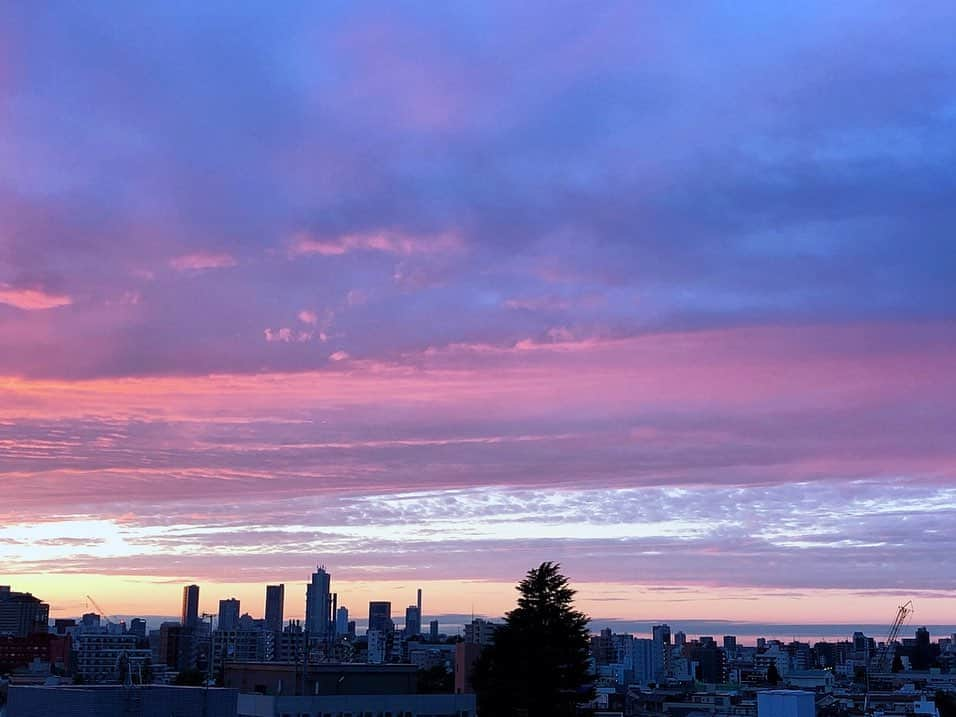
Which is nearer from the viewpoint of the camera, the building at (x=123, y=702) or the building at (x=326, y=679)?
the building at (x=123, y=702)

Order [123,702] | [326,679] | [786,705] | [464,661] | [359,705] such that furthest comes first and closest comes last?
1. [464,661]
2. [786,705]
3. [326,679]
4. [359,705]
5. [123,702]

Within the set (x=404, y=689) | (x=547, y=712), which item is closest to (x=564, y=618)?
(x=547, y=712)

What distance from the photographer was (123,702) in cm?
3703

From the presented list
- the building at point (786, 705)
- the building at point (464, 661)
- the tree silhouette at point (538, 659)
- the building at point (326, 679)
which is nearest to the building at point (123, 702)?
the building at point (326, 679)

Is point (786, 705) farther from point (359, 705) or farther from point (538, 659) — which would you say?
point (359, 705)

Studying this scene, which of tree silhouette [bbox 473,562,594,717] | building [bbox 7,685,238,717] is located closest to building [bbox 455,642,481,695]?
tree silhouette [bbox 473,562,594,717]

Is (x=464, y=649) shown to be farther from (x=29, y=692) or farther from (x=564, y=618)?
(x=29, y=692)

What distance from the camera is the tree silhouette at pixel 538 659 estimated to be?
5575 centimetres

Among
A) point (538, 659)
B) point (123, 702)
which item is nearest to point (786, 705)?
point (538, 659)

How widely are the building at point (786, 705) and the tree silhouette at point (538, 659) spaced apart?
32.1 ft

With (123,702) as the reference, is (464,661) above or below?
below

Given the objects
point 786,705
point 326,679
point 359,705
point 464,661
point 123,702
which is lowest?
point 786,705

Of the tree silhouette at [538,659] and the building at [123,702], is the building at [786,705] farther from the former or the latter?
the building at [123,702]

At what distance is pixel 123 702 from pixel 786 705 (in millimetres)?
35734
